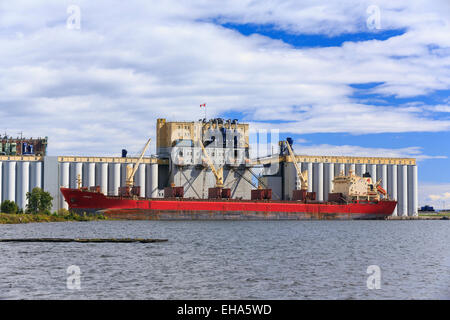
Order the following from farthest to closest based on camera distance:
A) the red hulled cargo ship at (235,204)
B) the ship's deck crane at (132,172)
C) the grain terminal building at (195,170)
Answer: the grain terminal building at (195,170)
the ship's deck crane at (132,172)
the red hulled cargo ship at (235,204)

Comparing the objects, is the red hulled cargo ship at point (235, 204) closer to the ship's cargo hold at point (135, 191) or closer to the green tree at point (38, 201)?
the ship's cargo hold at point (135, 191)

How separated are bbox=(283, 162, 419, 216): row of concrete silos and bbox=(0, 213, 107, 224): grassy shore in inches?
1870

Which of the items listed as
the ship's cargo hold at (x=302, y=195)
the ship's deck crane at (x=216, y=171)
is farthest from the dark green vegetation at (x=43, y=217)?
the ship's cargo hold at (x=302, y=195)

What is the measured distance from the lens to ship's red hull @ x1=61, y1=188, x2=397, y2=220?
3863 inches

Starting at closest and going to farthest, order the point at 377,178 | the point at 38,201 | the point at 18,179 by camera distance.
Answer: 1. the point at 38,201
2. the point at 18,179
3. the point at 377,178

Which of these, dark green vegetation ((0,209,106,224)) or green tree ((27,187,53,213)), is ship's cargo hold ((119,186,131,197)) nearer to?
dark green vegetation ((0,209,106,224))

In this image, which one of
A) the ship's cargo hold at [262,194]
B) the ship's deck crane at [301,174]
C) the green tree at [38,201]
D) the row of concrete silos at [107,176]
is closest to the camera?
the green tree at [38,201]

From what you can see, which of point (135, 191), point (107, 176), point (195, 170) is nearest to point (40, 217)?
point (135, 191)

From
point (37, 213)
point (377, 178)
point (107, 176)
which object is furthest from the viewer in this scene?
point (377, 178)

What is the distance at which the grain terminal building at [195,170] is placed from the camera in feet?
365

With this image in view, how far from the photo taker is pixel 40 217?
9044 centimetres

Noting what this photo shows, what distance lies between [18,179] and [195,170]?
34.5 m

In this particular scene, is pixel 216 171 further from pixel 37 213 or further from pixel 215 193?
pixel 37 213

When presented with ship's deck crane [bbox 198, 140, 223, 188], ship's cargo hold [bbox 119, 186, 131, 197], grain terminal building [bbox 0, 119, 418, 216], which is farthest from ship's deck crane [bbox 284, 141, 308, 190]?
ship's cargo hold [bbox 119, 186, 131, 197]
